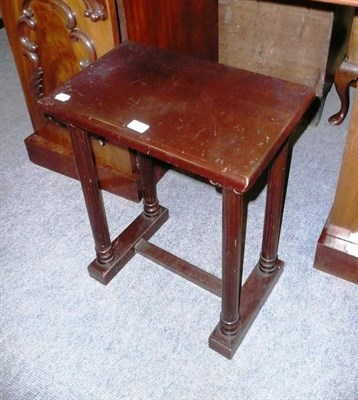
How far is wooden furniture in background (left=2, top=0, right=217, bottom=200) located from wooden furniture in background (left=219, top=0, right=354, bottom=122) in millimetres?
87

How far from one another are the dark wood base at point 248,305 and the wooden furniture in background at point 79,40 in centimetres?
53

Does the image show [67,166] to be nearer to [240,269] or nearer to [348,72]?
[240,269]

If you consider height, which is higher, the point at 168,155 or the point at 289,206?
the point at 168,155

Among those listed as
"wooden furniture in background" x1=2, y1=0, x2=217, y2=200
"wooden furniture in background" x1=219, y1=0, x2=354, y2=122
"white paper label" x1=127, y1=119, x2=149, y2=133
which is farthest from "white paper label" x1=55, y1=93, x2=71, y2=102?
"wooden furniture in background" x1=219, y1=0, x2=354, y2=122

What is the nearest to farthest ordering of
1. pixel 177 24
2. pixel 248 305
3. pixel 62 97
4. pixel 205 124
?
pixel 205 124, pixel 62 97, pixel 248 305, pixel 177 24

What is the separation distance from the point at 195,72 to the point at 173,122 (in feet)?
0.67

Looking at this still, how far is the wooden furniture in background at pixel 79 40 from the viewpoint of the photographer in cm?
141

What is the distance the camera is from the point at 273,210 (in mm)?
1268

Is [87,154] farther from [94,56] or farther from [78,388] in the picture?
[78,388]

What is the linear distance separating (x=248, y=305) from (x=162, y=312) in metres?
0.24

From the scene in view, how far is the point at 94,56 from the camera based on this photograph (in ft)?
4.78

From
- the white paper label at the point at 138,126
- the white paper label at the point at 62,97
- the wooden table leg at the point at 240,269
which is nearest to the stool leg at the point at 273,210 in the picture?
the wooden table leg at the point at 240,269

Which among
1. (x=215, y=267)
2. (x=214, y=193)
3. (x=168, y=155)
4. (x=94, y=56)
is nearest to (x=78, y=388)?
(x=215, y=267)

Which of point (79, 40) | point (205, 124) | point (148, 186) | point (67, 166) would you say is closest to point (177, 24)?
point (79, 40)
